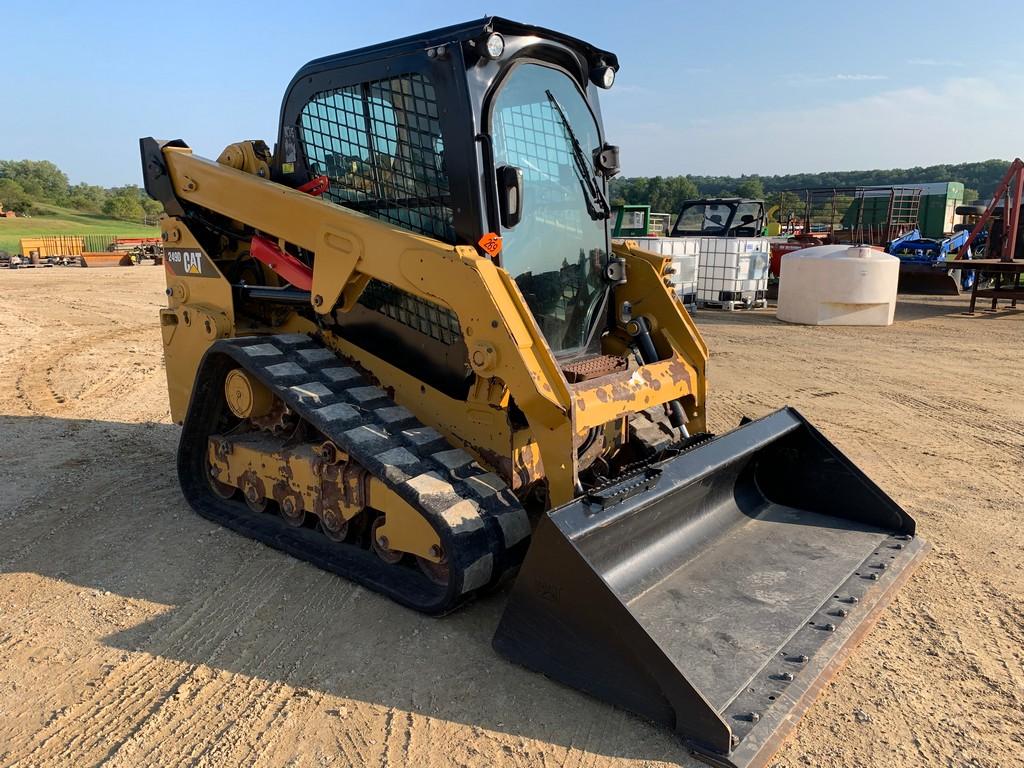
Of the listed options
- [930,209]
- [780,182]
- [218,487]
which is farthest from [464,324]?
[780,182]

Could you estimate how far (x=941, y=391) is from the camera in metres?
8.02

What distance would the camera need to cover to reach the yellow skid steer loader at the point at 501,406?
2871 mm

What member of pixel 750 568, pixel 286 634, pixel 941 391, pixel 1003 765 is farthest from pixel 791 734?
pixel 941 391

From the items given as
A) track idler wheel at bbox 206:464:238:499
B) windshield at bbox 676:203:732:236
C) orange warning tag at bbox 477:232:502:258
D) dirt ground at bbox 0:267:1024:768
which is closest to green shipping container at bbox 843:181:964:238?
windshield at bbox 676:203:732:236

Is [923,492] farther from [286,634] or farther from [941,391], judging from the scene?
[286,634]

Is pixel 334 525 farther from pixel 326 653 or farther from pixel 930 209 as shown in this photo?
pixel 930 209

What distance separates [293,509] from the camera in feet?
13.2

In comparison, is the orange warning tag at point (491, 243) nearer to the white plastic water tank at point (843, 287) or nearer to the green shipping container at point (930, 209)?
the white plastic water tank at point (843, 287)

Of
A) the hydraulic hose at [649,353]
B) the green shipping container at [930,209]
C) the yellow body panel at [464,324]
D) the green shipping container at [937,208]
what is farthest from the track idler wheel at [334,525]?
the green shipping container at [937,208]

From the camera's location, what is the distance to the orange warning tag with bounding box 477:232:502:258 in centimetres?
344

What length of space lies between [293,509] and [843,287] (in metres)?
11.3

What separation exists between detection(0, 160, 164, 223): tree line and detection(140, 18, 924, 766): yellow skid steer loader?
5728 cm

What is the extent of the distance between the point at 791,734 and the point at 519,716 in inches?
37.8

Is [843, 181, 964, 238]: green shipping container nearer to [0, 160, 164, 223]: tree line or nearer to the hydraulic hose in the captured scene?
the hydraulic hose
